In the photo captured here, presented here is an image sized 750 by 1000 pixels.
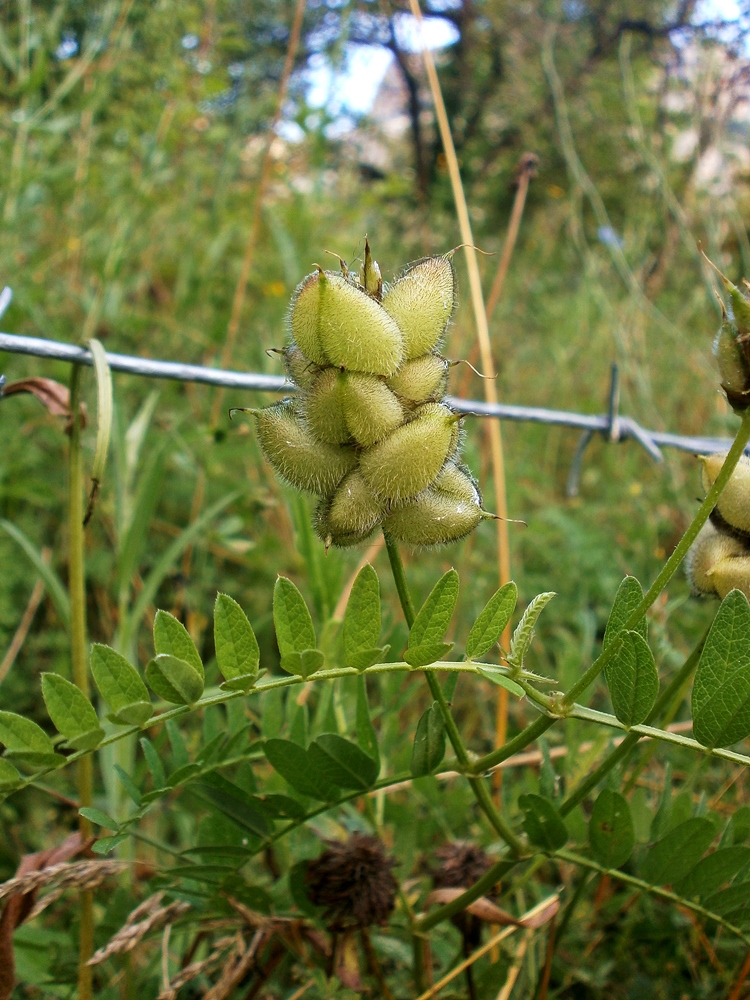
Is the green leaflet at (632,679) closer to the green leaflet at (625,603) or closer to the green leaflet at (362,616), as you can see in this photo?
the green leaflet at (625,603)

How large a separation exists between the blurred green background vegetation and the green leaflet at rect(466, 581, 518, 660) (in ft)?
1.58

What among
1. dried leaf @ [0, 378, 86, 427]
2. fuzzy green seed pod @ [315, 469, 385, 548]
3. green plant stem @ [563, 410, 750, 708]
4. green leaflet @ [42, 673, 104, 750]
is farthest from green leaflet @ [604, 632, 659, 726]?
dried leaf @ [0, 378, 86, 427]

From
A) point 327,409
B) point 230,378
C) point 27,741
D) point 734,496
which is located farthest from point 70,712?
point 734,496

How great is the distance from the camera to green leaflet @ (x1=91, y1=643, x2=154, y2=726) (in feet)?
2.54

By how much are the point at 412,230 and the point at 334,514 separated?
4.64 meters

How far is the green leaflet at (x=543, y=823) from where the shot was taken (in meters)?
0.86

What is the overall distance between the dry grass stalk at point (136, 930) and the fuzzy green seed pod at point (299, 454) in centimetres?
51

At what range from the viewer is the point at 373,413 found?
2.49ft

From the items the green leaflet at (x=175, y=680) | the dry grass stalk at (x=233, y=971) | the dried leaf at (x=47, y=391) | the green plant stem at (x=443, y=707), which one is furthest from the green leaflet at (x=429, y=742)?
the dried leaf at (x=47, y=391)

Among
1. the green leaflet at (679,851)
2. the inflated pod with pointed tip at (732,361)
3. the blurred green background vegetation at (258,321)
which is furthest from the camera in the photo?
the blurred green background vegetation at (258,321)

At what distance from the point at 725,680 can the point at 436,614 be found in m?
0.28

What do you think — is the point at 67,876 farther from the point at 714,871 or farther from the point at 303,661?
the point at 714,871

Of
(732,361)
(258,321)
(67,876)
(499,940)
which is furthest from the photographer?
(258,321)

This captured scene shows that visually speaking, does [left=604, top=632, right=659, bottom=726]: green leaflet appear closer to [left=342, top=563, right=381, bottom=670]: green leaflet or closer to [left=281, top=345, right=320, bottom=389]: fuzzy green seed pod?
[left=342, top=563, right=381, bottom=670]: green leaflet
